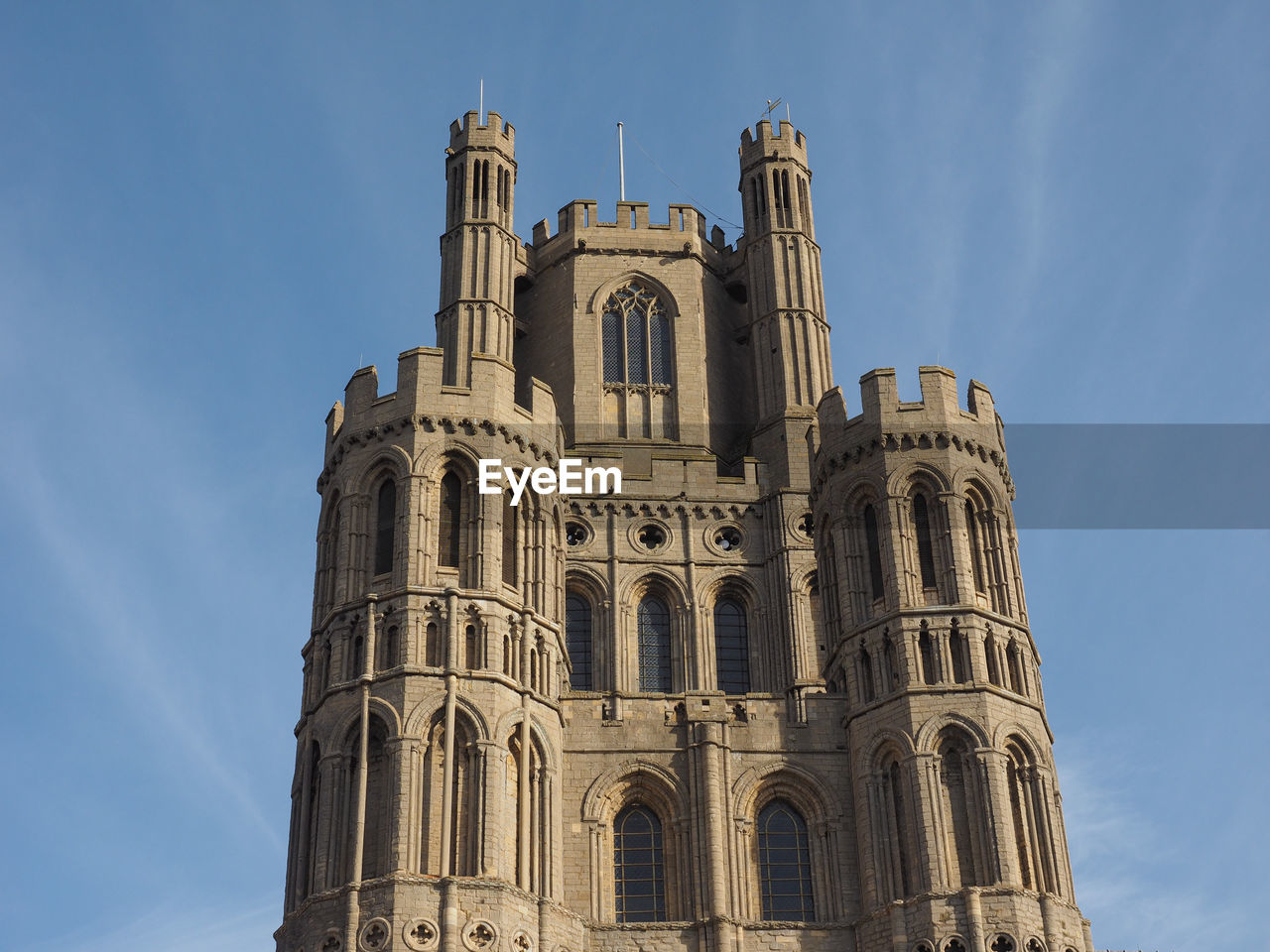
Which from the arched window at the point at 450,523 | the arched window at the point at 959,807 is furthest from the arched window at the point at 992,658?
Answer: the arched window at the point at 450,523

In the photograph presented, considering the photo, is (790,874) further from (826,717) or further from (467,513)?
(467,513)

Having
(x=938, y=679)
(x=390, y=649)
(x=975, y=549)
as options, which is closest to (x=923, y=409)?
(x=975, y=549)

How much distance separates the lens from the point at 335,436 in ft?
157

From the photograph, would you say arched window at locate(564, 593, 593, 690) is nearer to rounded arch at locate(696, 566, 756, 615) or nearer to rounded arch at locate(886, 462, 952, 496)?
rounded arch at locate(696, 566, 756, 615)

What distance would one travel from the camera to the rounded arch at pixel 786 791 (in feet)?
144

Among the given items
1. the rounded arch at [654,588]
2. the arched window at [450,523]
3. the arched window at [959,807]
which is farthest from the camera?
the rounded arch at [654,588]

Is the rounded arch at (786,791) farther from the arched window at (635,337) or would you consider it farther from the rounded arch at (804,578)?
the arched window at (635,337)

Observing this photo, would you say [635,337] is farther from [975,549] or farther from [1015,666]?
[1015,666]

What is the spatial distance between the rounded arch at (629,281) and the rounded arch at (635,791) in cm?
2126

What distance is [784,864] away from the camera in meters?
43.7

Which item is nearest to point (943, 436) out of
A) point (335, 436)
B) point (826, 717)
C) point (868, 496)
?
point (868, 496)

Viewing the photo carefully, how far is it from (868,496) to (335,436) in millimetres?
13200

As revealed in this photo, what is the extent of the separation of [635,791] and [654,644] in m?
10.9

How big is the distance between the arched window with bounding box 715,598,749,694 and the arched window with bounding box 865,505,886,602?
28.2ft
